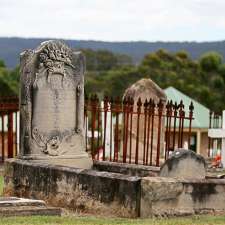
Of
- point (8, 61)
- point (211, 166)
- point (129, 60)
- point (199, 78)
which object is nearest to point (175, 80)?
point (199, 78)

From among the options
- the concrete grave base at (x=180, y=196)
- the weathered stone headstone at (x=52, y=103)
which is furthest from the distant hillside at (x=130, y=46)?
the concrete grave base at (x=180, y=196)

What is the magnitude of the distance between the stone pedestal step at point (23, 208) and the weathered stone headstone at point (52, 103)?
3.24 m

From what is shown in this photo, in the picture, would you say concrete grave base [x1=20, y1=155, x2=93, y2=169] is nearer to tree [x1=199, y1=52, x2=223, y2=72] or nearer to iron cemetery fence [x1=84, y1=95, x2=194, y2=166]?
iron cemetery fence [x1=84, y1=95, x2=194, y2=166]

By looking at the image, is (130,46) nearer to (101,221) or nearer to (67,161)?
(67,161)

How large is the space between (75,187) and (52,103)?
8.02ft

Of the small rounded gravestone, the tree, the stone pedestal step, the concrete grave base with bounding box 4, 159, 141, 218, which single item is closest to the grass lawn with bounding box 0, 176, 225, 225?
the stone pedestal step

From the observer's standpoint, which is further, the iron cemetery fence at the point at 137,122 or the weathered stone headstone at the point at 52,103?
the iron cemetery fence at the point at 137,122

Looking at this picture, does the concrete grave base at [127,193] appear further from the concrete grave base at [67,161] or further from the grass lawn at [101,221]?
the concrete grave base at [67,161]

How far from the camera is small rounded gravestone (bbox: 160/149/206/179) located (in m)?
12.6

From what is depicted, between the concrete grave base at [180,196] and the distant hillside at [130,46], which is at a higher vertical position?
the distant hillside at [130,46]

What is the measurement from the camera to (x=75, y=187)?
12.9 m

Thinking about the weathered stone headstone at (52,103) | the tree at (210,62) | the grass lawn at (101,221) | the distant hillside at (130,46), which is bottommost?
the grass lawn at (101,221)

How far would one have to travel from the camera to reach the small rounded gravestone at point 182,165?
12586 millimetres

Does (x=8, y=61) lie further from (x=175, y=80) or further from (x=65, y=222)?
(x=65, y=222)
